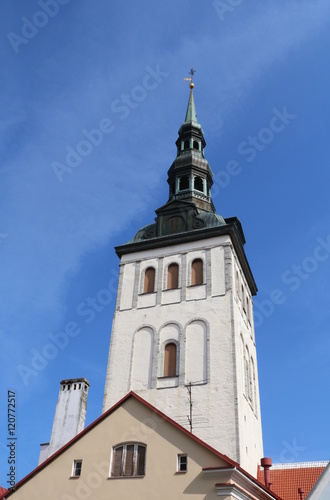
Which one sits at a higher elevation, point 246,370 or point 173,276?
point 173,276

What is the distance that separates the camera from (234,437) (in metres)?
20.1

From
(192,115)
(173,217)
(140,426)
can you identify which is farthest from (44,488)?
(192,115)

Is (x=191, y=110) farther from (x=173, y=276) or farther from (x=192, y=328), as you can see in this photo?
(x=192, y=328)

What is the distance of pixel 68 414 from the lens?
23875 millimetres

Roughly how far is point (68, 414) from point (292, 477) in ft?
34.5

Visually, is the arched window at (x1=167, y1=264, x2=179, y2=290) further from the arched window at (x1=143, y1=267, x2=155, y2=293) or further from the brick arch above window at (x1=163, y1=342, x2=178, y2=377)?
the brick arch above window at (x1=163, y1=342, x2=178, y2=377)

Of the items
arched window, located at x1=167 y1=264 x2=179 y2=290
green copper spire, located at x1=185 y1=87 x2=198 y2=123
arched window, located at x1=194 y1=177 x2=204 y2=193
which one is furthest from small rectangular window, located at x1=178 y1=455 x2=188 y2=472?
green copper spire, located at x1=185 y1=87 x2=198 y2=123

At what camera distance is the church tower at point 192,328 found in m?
21.4

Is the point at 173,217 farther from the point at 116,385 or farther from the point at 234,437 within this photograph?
the point at 234,437

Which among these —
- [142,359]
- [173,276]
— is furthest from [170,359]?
[173,276]

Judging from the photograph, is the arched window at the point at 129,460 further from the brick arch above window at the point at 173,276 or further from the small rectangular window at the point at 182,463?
the brick arch above window at the point at 173,276

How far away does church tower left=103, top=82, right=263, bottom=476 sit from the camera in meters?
21.4

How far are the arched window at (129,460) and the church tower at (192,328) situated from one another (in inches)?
279

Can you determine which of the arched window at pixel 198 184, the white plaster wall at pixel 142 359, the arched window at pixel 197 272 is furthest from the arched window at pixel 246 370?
the arched window at pixel 198 184
